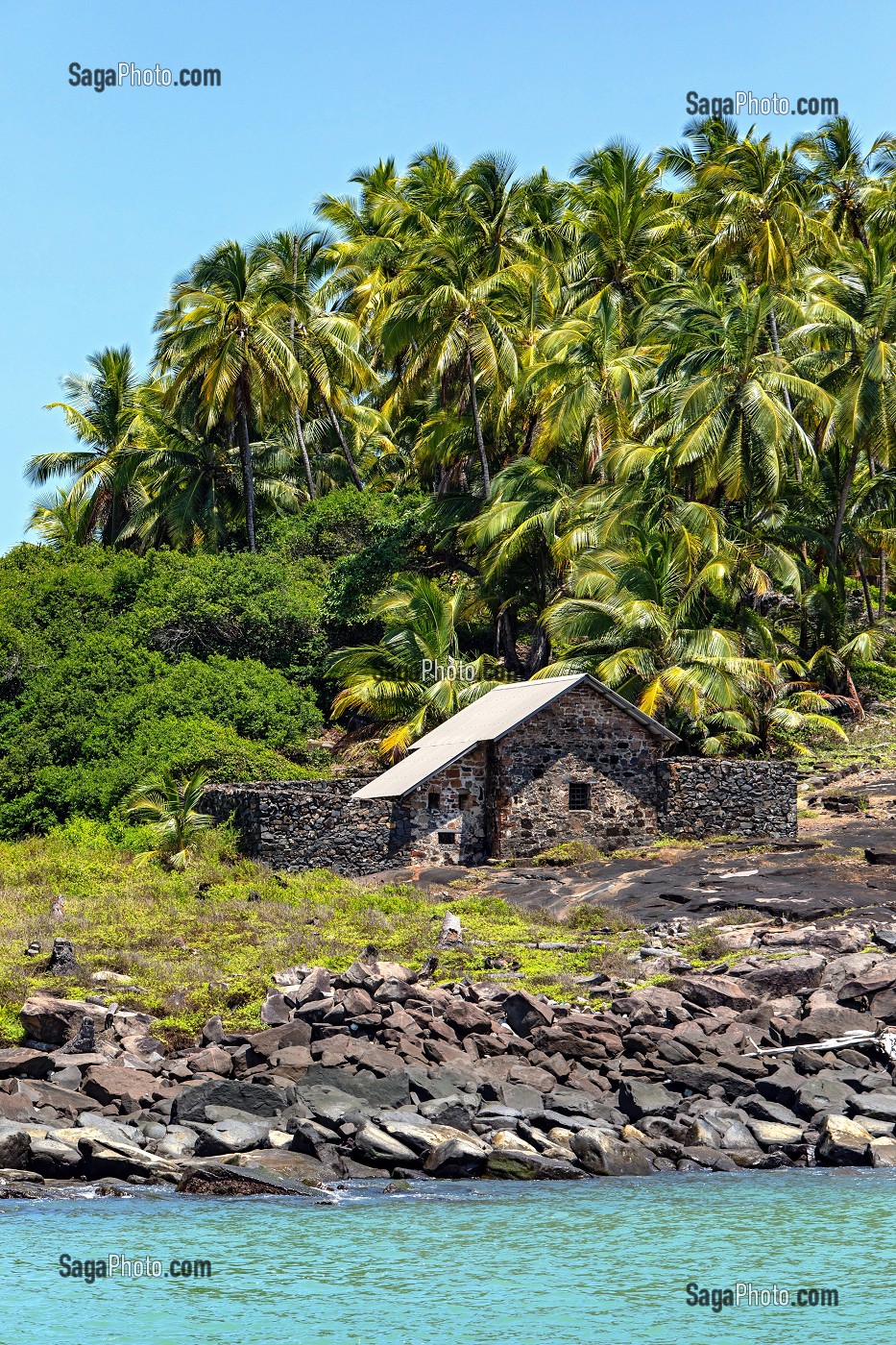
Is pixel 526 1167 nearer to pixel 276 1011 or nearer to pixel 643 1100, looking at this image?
pixel 643 1100

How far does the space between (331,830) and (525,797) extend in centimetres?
385

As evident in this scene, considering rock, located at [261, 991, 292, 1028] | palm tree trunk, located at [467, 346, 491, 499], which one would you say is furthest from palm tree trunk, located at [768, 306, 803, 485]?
rock, located at [261, 991, 292, 1028]

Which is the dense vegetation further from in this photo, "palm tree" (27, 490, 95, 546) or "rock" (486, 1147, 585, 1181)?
"rock" (486, 1147, 585, 1181)

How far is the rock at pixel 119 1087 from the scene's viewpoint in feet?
54.5

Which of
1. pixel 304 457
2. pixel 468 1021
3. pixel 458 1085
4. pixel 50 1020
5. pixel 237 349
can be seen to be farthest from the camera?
pixel 304 457

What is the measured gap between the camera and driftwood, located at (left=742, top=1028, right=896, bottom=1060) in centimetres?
1764

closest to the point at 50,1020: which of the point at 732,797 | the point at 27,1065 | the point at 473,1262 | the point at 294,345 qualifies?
the point at 27,1065

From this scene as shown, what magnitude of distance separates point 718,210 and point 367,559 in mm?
14991

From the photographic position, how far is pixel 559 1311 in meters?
12.5

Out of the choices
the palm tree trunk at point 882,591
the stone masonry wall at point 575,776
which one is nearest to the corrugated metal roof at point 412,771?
the stone masonry wall at point 575,776

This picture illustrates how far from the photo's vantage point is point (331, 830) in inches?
1180

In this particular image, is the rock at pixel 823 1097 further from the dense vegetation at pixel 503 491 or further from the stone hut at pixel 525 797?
the dense vegetation at pixel 503 491

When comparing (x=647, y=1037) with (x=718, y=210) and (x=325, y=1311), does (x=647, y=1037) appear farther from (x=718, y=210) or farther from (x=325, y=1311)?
(x=718, y=210)

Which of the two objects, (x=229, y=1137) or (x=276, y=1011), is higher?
(x=276, y=1011)
